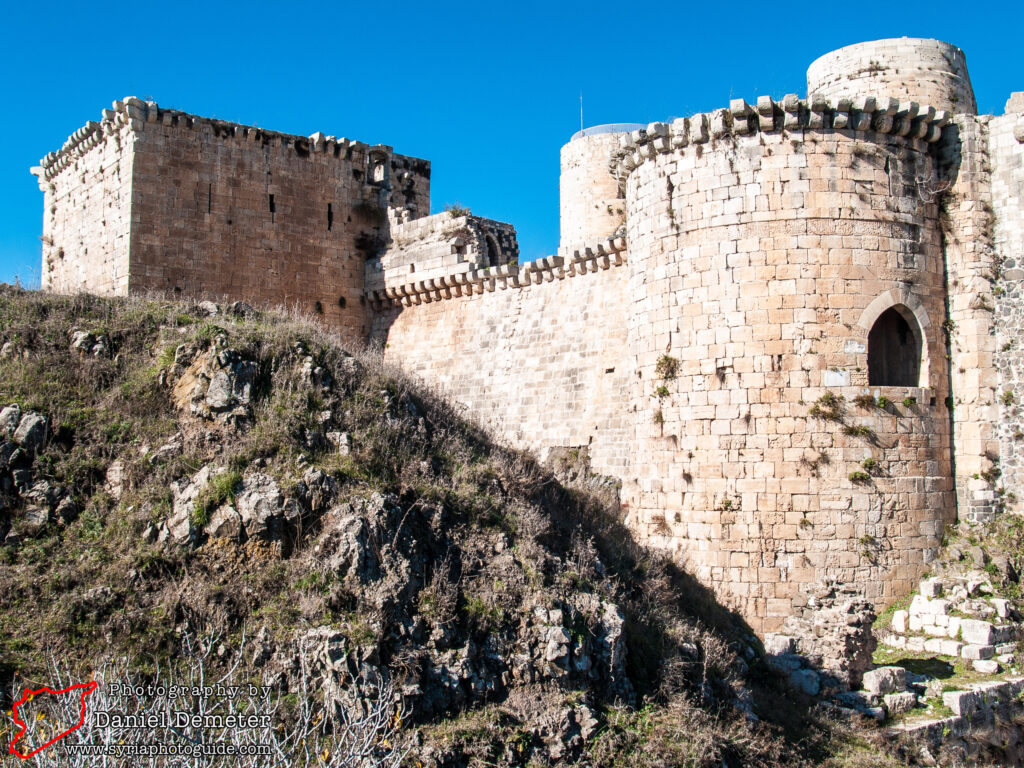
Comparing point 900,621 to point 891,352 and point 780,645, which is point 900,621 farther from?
point 891,352

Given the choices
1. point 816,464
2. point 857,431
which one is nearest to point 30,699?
point 816,464

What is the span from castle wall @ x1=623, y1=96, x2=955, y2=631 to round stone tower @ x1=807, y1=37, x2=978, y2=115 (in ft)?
4.33

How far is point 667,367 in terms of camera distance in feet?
40.9

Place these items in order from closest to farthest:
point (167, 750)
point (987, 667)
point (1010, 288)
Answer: point (167, 750), point (987, 667), point (1010, 288)

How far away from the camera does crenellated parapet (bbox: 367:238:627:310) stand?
598 inches

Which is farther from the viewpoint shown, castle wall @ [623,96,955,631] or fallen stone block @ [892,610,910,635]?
castle wall @ [623,96,955,631]

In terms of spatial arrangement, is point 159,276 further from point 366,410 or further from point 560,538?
point 560,538

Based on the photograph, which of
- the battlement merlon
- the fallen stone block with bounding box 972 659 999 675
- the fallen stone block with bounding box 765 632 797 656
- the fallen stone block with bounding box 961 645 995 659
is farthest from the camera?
the battlement merlon

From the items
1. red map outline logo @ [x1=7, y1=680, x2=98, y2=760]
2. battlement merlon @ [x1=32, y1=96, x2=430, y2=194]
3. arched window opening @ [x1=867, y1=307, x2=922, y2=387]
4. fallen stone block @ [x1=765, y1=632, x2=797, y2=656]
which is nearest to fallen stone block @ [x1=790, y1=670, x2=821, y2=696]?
fallen stone block @ [x1=765, y1=632, x2=797, y2=656]

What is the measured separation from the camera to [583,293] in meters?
15.6

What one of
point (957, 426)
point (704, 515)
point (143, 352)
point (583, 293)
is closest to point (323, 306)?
point (583, 293)

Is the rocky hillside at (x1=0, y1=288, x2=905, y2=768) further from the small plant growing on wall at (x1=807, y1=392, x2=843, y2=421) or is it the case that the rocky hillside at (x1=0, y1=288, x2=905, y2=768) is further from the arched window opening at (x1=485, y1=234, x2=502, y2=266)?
the arched window opening at (x1=485, y1=234, x2=502, y2=266)

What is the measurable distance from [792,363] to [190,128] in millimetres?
12572

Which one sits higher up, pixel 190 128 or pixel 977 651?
pixel 190 128
